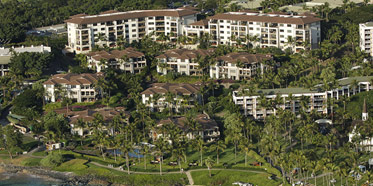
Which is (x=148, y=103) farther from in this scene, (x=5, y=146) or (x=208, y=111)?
(x=5, y=146)

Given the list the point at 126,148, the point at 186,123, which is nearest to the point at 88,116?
the point at 186,123

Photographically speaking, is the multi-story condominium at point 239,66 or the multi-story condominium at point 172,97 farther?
the multi-story condominium at point 239,66

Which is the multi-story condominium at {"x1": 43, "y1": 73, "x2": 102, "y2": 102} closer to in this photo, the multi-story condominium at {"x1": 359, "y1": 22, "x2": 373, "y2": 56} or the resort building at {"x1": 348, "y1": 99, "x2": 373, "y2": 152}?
the resort building at {"x1": 348, "y1": 99, "x2": 373, "y2": 152}

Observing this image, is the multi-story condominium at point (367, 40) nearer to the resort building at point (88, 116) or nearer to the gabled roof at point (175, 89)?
the gabled roof at point (175, 89)

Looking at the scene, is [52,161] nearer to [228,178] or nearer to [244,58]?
[228,178]

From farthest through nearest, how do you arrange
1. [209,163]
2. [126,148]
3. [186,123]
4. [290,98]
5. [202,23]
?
[202,23] → [290,98] → [186,123] → [126,148] → [209,163]

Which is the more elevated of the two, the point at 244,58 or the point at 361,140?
the point at 244,58

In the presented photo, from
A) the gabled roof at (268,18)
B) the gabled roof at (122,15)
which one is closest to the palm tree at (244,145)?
the gabled roof at (268,18)
